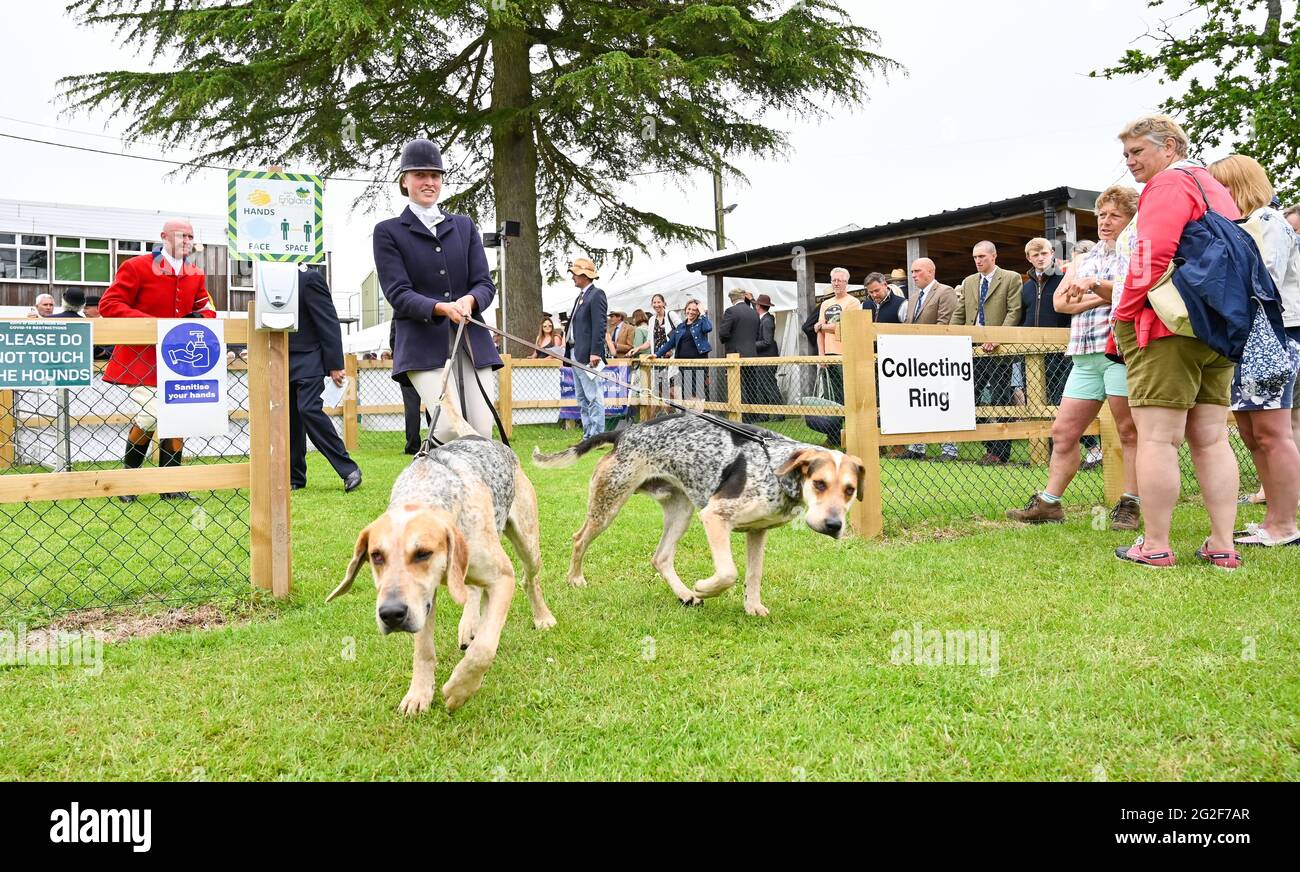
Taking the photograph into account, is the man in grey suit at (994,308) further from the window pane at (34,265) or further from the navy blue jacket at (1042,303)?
the window pane at (34,265)

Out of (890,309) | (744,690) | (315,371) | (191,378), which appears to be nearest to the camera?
(744,690)

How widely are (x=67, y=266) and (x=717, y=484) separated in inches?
1211

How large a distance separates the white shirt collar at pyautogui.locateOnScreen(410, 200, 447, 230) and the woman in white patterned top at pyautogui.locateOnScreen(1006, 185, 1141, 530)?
3.78 m

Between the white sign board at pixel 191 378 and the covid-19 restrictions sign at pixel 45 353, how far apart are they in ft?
0.97

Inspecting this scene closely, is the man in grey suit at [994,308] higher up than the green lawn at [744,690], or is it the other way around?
the man in grey suit at [994,308]

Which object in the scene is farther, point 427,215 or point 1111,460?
point 1111,460

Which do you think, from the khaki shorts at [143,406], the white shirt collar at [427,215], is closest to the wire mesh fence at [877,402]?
the white shirt collar at [427,215]

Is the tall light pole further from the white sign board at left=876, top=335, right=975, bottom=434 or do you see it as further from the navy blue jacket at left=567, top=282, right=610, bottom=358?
the white sign board at left=876, top=335, right=975, bottom=434

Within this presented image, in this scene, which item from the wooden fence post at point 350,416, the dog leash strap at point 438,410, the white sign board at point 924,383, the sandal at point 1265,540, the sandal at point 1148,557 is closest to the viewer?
the dog leash strap at point 438,410

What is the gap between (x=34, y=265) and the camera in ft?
89.4

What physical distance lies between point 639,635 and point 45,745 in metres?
2.06

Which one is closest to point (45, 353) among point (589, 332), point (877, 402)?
point (877, 402)

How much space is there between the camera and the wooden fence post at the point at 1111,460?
627cm

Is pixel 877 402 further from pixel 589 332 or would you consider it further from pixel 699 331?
pixel 699 331
